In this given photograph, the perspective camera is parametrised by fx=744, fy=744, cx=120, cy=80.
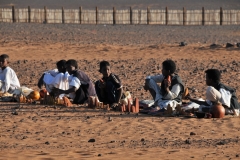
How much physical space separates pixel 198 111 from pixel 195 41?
22.2 meters

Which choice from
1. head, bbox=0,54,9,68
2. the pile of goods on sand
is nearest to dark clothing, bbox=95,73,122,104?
the pile of goods on sand

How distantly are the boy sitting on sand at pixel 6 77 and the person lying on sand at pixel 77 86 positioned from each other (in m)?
1.21

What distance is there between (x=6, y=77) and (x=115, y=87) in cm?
256

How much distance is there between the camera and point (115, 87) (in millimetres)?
13547

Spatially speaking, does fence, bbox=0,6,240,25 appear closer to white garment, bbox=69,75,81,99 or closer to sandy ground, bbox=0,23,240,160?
sandy ground, bbox=0,23,240,160

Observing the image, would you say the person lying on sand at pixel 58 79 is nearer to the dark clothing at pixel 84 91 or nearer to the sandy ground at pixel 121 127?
the dark clothing at pixel 84 91

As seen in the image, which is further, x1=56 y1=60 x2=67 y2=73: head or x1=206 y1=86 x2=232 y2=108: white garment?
x1=56 y1=60 x2=67 y2=73: head

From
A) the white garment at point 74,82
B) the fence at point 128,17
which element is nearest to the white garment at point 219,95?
the white garment at point 74,82

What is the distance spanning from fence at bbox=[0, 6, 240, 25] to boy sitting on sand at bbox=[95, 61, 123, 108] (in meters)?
32.7

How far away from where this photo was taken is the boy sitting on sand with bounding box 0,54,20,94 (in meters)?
14.9

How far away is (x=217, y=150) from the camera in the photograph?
942cm

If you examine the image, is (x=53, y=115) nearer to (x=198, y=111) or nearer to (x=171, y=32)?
(x=198, y=111)

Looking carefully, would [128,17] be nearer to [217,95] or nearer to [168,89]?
[168,89]

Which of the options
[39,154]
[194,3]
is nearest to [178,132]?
[39,154]
